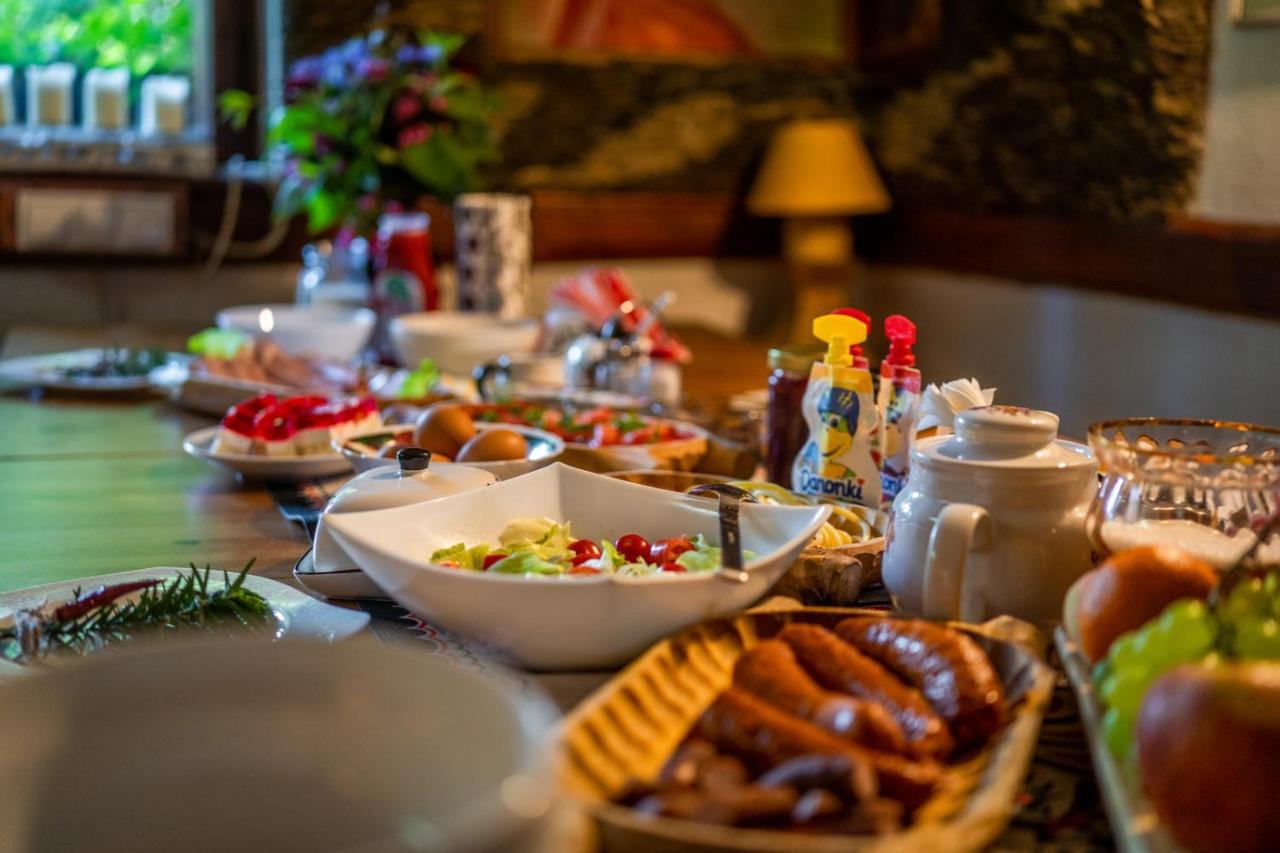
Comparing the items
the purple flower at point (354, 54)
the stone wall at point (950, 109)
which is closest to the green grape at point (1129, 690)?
the purple flower at point (354, 54)

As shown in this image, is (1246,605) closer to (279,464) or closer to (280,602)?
(280,602)

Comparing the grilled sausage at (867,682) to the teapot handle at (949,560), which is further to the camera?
the teapot handle at (949,560)

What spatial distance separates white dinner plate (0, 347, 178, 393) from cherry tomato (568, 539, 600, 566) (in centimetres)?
174

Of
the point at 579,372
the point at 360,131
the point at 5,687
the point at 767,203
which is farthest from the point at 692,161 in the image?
the point at 5,687

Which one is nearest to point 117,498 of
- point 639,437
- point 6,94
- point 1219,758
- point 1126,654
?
point 639,437

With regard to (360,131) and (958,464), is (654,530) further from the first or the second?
(360,131)

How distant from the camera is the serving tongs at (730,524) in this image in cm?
104

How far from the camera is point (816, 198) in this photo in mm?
4660

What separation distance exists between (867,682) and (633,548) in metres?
0.38

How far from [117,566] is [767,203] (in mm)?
3504

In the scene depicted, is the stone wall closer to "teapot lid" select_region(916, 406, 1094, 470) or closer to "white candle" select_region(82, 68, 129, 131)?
"white candle" select_region(82, 68, 129, 131)

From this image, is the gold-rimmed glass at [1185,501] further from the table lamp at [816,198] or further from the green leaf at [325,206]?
the table lamp at [816,198]

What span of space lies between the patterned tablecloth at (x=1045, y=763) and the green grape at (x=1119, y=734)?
0.19ft

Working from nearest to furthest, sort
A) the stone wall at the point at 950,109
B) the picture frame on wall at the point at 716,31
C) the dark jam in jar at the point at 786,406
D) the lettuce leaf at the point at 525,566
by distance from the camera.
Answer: the lettuce leaf at the point at 525,566 < the dark jam in jar at the point at 786,406 < the stone wall at the point at 950,109 < the picture frame on wall at the point at 716,31
